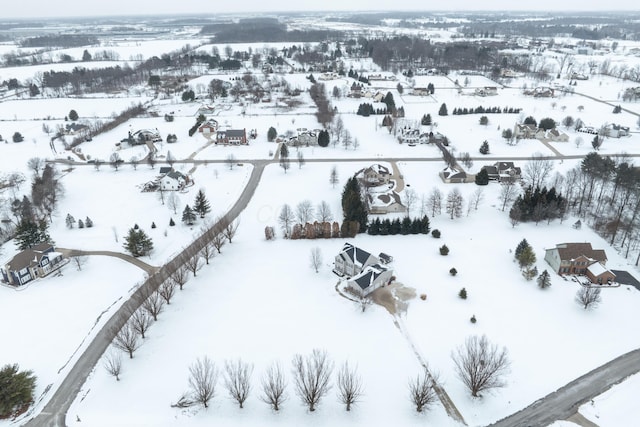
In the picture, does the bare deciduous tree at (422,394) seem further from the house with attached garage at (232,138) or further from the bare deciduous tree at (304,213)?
the house with attached garage at (232,138)

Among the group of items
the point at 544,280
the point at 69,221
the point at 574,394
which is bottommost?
the point at 574,394

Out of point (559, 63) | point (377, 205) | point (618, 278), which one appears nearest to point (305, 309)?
point (377, 205)

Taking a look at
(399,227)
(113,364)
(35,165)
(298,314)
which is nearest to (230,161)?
(35,165)

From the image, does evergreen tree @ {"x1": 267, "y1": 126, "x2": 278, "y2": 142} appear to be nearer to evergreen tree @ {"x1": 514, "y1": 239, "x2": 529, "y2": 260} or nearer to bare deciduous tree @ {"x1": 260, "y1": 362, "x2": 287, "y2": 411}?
evergreen tree @ {"x1": 514, "y1": 239, "x2": 529, "y2": 260}

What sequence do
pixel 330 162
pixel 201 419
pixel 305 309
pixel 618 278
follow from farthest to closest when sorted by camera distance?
pixel 330 162, pixel 618 278, pixel 305 309, pixel 201 419

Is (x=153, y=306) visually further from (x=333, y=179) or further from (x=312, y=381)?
(x=333, y=179)

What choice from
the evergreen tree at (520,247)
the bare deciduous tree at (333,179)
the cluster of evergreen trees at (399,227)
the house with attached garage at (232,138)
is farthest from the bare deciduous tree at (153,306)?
the house with attached garage at (232,138)

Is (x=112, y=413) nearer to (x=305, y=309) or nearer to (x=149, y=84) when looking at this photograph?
(x=305, y=309)
